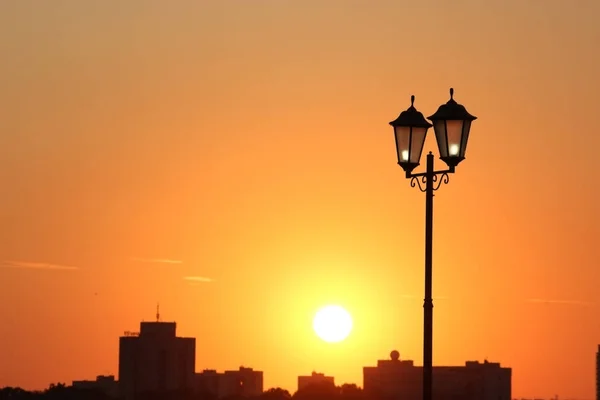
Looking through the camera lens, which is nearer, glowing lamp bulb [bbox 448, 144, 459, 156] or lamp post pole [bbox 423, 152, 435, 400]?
lamp post pole [bbox 423, 152, 435, 400]

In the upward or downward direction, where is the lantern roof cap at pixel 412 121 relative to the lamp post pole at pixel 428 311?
upward

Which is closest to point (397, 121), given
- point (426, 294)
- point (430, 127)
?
point (430, 127)

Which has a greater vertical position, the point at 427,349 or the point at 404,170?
the point at 404,170

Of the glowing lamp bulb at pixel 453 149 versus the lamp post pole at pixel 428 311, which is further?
the glowing lamp bulb at pixel 453 149

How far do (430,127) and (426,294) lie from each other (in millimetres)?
3109

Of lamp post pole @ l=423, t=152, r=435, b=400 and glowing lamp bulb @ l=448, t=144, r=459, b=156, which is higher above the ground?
glowing lamp bulb @ l=448, t=144, r=459, b=156

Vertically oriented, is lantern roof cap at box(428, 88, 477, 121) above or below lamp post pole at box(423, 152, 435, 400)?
above

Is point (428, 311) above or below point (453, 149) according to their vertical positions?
below

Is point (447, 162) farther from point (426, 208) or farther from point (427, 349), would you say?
point (427, 349)

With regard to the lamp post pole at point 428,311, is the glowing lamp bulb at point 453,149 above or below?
above

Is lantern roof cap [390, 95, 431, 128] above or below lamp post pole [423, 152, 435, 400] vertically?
above

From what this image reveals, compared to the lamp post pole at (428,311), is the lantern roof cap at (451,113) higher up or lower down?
higher up

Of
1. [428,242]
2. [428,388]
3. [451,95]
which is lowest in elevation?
[428,388]

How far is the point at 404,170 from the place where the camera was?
38219 mm
